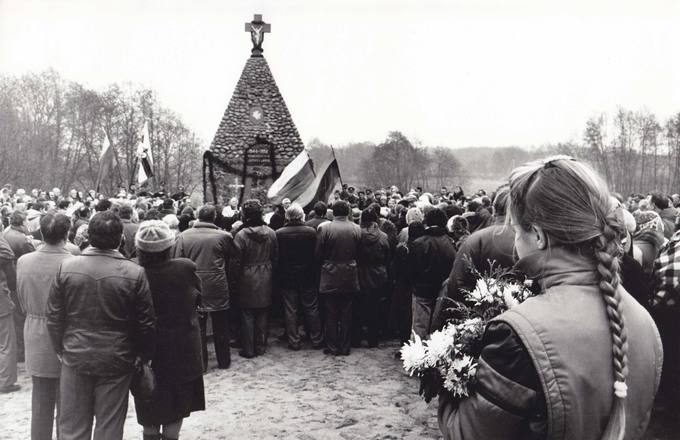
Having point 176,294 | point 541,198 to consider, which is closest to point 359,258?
point 176,294

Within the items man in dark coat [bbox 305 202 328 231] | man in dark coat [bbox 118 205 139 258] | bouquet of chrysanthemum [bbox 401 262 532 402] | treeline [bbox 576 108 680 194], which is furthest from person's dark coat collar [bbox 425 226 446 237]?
treeline [bbox 576 108 680 194]

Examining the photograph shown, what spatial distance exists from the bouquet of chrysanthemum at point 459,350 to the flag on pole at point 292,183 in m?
10.6

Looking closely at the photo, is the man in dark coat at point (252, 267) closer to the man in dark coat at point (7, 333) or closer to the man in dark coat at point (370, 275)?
the man in dark coat at point (370, 275)

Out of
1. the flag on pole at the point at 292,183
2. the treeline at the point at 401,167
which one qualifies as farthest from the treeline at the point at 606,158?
the flag on pole at the point at 292,183

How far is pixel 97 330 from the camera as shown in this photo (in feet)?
13.4

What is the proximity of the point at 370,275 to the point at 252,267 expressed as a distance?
1.81 metres

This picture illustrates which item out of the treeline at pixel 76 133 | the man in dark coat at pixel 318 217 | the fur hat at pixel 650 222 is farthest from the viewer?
the treeline at pixel 76 133

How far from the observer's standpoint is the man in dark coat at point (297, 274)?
8.55 m

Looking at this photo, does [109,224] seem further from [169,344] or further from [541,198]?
[541,198]

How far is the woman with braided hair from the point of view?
154 cm

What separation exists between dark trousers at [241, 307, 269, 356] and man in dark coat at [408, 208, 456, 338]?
2495 mm

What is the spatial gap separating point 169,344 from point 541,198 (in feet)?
12.5

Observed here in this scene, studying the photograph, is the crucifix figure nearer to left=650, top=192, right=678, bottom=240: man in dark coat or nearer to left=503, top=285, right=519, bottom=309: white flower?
left=650, top=192, right=678, bottom=240: man in dark coat

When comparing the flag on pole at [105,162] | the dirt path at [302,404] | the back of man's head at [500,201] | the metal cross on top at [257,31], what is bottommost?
the dirt path at [302,404]
